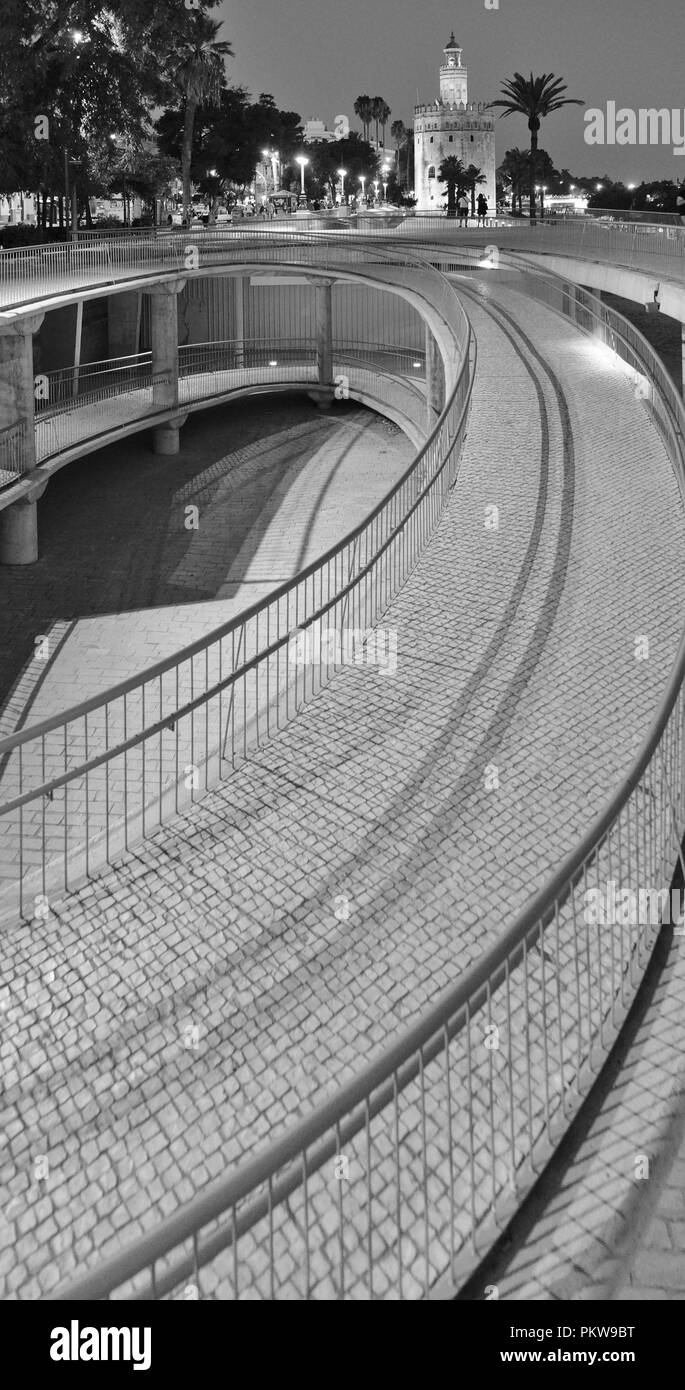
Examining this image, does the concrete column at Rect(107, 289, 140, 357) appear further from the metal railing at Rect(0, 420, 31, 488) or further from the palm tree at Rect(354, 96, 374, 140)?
the palm tree at Rect(354, 96, 374, 140)

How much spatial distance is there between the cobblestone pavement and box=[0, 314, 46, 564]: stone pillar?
46.9 ft

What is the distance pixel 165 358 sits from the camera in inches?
1287

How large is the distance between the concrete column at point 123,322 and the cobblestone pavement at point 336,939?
29267mm

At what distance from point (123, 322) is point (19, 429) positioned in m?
16.3

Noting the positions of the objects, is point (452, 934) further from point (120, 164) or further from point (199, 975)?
point (120, 164)

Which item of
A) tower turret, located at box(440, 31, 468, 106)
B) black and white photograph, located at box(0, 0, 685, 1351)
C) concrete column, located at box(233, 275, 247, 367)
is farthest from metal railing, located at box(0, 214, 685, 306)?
tower turret, located at box(440, 31, 468, 106)

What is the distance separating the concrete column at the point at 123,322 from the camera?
3962 cm

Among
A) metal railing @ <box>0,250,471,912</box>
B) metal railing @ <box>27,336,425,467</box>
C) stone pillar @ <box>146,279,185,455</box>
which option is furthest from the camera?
stone pillar @ <box>146,279,185,455</box>

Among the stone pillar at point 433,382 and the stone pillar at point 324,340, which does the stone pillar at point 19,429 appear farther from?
the stone pillar at point 324,340

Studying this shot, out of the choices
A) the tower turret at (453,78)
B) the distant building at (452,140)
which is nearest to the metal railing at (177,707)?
the distant building at (452,140)

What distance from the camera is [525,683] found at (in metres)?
10.8

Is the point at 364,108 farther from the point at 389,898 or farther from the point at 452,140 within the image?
the point at 389,898

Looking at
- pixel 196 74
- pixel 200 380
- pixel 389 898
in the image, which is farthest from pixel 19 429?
pixel 196 74

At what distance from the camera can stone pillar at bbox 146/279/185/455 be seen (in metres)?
A: 32.4
